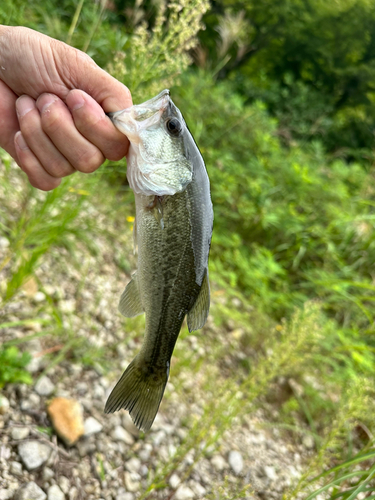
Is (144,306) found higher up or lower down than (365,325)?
higher up

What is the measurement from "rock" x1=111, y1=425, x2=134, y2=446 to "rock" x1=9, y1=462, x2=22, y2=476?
531 millimetres

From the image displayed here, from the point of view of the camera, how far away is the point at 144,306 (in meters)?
1.33

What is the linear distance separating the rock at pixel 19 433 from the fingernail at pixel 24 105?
4.63 ft

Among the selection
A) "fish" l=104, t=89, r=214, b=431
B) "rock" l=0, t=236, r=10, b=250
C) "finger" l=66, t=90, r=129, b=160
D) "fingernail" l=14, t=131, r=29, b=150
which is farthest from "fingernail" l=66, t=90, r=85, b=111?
"rock" l=0, t=236, r=10, b=250

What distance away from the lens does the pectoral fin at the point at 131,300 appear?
53.8 inches

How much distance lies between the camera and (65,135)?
1361 mm

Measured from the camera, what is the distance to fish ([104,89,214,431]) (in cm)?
124

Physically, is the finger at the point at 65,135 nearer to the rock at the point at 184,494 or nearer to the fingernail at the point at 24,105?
the fingernail at the point at 24,105

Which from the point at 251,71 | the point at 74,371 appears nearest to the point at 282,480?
the point at 74,371

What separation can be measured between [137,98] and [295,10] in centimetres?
1545

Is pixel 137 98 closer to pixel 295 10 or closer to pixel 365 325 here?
pixel 365 325

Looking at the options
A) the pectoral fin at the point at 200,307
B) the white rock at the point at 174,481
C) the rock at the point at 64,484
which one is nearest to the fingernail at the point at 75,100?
the pectoral fin at the point at 200,307

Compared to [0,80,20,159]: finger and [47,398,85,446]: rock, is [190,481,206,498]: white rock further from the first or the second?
[0,80,20,159]: finger

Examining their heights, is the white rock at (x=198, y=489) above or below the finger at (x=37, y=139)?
below
